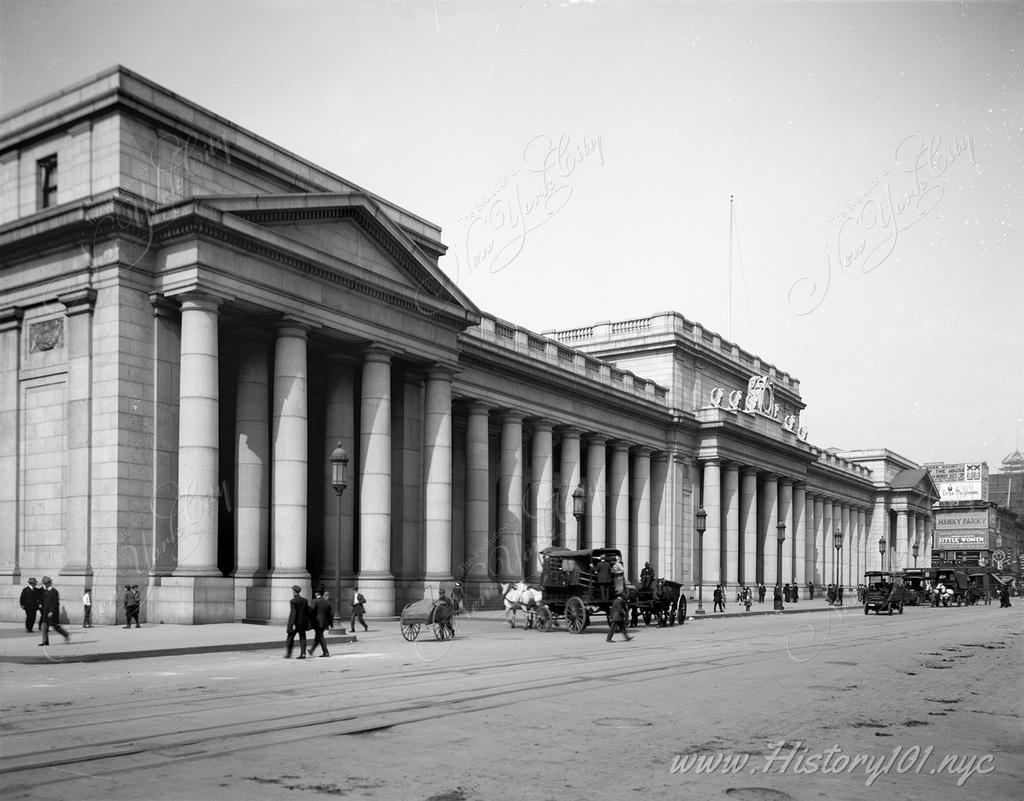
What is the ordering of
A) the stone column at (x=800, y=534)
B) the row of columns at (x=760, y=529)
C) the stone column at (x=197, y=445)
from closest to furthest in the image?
the stone column at (x=197, y=445) → the row of columns at (x=760, y=529) → the stone column at (x=800, y=534)

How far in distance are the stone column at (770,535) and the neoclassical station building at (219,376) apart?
117 ft

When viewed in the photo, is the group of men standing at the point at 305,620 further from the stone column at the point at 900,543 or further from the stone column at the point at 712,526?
the stone column at the point at 900,543

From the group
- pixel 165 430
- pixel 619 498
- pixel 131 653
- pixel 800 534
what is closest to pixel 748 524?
pixel 800 534

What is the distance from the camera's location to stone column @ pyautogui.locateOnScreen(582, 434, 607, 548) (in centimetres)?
6212

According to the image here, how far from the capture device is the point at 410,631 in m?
28.9

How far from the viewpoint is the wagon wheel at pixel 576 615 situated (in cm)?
3403

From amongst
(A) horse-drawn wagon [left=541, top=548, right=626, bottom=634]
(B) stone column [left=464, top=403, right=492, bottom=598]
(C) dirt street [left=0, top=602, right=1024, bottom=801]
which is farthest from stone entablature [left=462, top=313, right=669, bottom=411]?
(C) dirt street [left=0, top=602, right=1024, bottom=801]

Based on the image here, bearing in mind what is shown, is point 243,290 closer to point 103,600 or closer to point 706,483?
point 103,600

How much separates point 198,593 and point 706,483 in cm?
4903

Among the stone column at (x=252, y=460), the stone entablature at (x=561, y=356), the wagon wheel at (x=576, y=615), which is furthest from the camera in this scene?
the stone entablature at (x=561, y=356)

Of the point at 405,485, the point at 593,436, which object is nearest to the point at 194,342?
the point at 405,485

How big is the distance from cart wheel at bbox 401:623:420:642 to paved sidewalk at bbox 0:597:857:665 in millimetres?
1358

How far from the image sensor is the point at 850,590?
107 metres

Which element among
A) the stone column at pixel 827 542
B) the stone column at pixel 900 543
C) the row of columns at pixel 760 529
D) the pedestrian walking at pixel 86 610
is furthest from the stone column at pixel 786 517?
the pedestrian walking at pixel 86 610
